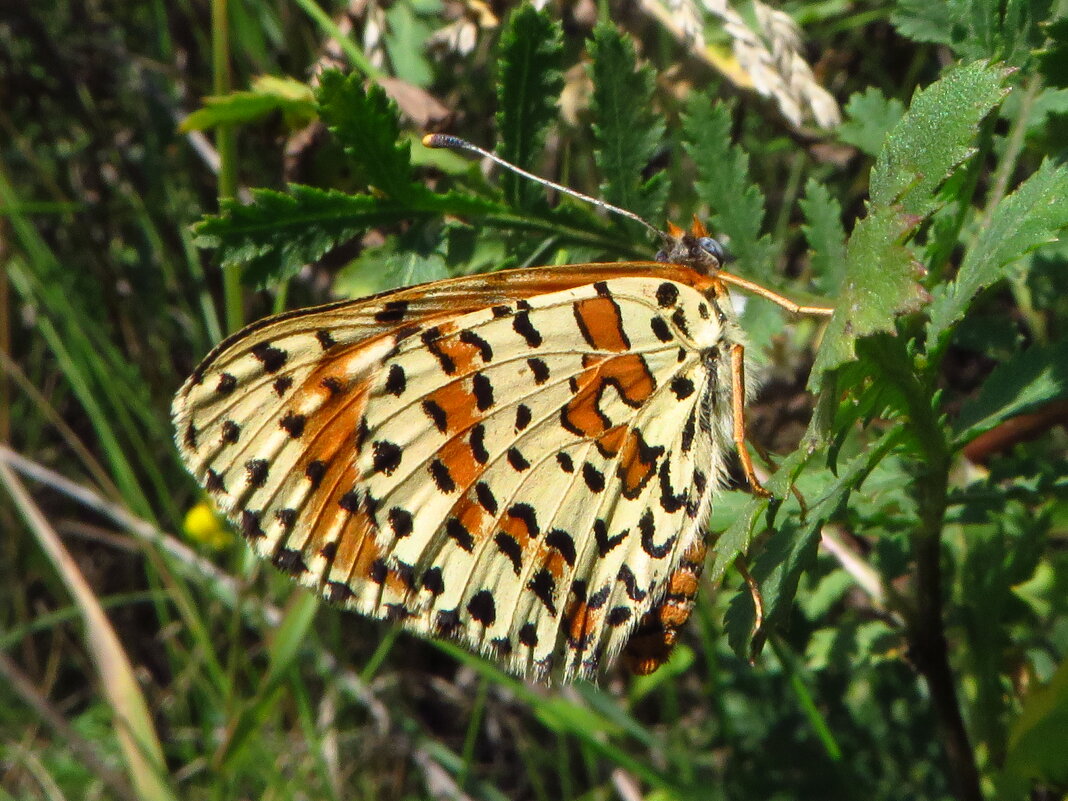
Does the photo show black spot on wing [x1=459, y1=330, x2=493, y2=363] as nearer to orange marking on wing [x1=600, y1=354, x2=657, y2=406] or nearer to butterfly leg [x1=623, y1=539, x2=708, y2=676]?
orange marking on wing [x1=600, y1=354, x2=657, y2=406]

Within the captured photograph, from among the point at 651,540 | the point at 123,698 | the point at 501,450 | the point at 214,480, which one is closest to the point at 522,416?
the point at 501,450

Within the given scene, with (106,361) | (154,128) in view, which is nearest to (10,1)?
(154,128)

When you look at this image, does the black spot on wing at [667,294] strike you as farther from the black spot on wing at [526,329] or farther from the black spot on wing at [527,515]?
the black spot on wing at [527,515]

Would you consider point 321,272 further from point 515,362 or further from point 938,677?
point 938,677

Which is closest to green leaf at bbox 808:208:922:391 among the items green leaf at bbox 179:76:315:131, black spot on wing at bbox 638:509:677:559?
black spot on wing at bbox 638:509:677:559

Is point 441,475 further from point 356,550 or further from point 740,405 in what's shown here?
point 740,405
